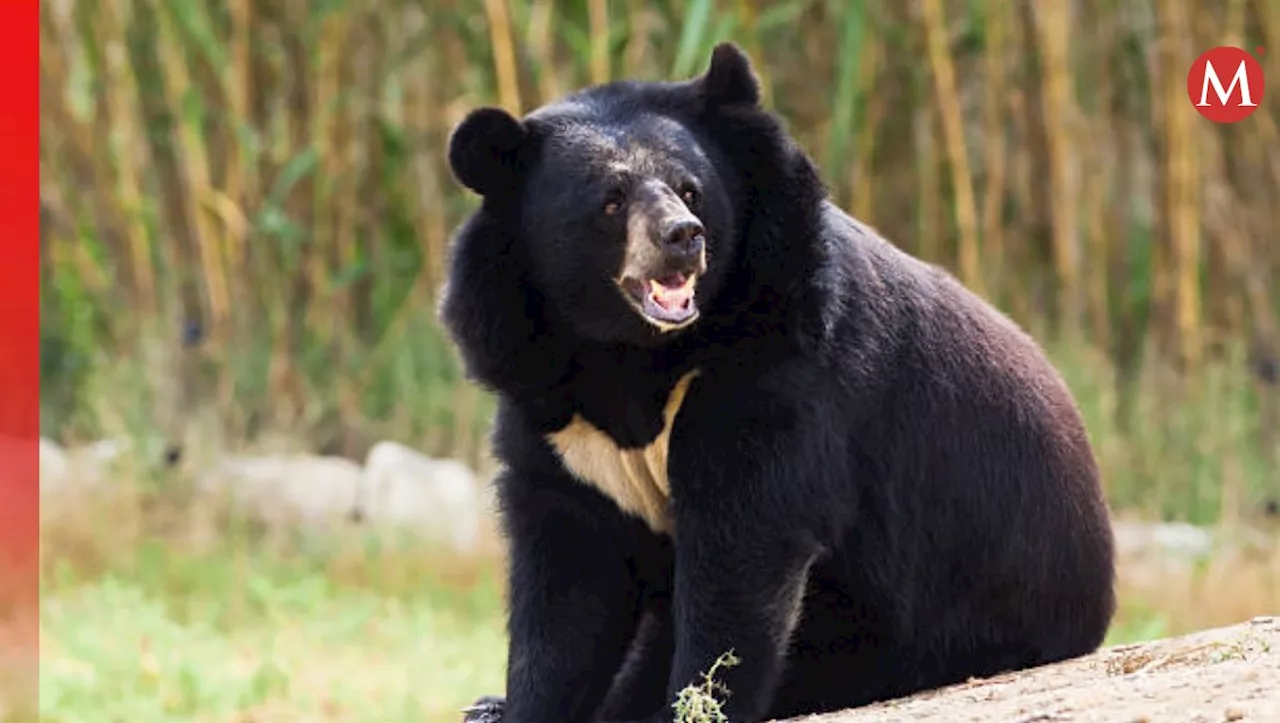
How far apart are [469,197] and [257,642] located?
9.69ft

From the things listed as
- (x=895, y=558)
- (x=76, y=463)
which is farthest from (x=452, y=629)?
(x=895, y=558)

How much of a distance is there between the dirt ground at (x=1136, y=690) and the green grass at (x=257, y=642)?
195 centimetres

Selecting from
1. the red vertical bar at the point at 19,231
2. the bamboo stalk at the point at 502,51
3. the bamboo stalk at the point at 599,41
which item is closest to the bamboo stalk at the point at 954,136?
the bamboo stalk at the point at 599,41

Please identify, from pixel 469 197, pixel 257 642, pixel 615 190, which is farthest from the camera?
pixel 469 197

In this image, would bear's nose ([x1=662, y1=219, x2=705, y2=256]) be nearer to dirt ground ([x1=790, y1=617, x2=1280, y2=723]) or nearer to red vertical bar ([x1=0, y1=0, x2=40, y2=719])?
dirt ground ([x1=790, y1=617, x2=1280, y2=723])

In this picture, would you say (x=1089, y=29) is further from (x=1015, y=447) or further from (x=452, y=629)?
(x=1015, y=447)

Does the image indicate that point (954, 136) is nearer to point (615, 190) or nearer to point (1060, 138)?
point (1060, 138)

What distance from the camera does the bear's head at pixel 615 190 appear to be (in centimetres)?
418

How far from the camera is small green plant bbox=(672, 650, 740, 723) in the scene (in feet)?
13.3

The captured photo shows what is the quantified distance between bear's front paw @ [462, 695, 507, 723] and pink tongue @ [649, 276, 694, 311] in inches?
40.5

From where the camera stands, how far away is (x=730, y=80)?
438 cm

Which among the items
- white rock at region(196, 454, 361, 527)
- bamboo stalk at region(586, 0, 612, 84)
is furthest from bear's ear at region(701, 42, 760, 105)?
white rock at region(196, 454, 361, 527)

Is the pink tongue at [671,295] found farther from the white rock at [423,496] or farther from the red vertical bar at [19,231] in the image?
the red vertical bar at [19,231]

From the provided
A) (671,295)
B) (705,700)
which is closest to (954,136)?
(671,295)
